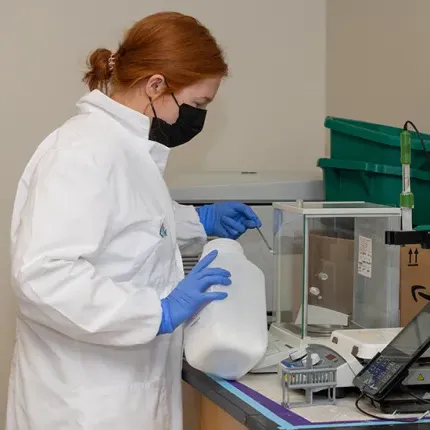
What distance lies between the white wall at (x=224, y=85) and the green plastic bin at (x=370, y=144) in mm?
574

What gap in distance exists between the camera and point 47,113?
2.52m

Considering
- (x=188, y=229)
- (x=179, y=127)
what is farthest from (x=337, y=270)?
Answer: (x=179, y=127)

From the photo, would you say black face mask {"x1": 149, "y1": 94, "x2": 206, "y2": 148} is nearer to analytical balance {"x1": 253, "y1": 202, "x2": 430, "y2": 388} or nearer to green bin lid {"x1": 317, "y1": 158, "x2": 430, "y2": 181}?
analytical balance {"x1": 253, "y1": 202, "x2": 430, "y2": 388}

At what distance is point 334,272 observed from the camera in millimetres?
1848

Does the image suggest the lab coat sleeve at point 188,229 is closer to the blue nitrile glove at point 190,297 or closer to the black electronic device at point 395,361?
the blue nitrile glove at point 190,297

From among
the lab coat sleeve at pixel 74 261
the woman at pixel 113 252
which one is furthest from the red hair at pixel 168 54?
the lab coat sleeve at pixel 74 261

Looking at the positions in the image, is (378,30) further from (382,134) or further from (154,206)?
(154,206)

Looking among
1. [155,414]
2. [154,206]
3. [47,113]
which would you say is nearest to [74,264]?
[154,206]

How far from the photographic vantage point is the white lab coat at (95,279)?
4.65ft

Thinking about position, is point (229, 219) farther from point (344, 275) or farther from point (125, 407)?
point (125, 407)

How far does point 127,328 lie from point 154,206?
306 mm

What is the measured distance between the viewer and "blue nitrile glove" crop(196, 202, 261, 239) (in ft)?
6.65

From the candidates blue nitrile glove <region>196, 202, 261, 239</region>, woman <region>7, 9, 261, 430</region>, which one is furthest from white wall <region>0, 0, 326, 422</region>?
woman <region>7, 9, 261, 430</region>

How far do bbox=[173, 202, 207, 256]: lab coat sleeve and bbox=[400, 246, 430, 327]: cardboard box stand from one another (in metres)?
0.55
